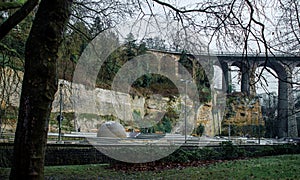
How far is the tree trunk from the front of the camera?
8.14 feet

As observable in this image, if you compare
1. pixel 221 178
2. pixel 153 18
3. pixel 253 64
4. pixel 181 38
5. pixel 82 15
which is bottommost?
pixel 221 178

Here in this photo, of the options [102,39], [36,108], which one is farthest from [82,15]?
[36,108]

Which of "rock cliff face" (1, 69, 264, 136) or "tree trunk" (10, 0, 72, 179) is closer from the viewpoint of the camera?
"tree trunk" (10, 0, 72, 179)

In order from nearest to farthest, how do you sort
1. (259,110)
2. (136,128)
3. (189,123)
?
(136,128), (189,123), (259,110)

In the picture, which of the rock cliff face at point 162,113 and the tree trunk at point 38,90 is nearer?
the tree trunk at point 38,90

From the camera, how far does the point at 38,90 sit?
2.57 meters

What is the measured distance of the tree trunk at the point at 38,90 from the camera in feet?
8.14

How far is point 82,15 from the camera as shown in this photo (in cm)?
703

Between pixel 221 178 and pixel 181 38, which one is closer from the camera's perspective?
pixel 181 38

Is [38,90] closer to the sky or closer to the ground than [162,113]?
closer to the ground

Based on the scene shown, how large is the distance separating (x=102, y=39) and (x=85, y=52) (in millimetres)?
752

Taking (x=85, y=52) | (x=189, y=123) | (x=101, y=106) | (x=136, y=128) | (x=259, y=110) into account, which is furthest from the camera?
(x=259, y=110)

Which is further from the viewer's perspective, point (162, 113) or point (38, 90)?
point (162, 113)

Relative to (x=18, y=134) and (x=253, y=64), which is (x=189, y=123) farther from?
(x=18, y=134)
